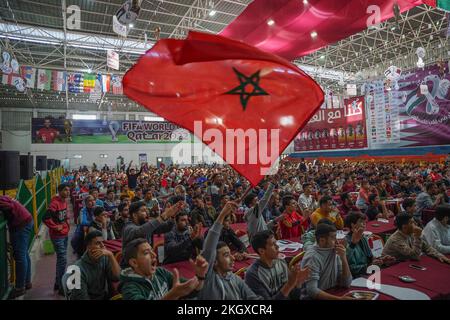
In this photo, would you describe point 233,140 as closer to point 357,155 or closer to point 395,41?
point 357,155

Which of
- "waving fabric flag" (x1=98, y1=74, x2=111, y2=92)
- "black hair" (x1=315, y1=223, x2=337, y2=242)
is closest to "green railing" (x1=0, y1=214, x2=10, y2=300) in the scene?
"black hair" (x1=315, y1=223, x2=337, y2=242)

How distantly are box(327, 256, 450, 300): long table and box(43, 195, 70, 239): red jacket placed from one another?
354 centimetres

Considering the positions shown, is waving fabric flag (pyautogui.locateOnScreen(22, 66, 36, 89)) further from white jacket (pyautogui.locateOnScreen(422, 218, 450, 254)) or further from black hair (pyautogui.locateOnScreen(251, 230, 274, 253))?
white jacket (pyautogui.locateOnScreen(422, 218, 450, 254))

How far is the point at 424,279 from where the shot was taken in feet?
8.88

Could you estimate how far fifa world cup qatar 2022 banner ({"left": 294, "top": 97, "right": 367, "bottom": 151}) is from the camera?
66.3 feet

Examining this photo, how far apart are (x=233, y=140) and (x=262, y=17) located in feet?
17.3

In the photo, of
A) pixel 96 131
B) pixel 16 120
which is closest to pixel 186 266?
pixel 96 131

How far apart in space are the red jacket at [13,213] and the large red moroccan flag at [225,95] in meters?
2.34

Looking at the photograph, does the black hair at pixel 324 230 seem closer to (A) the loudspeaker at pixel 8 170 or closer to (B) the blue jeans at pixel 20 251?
(B) the blue jeans at pixel 20 251

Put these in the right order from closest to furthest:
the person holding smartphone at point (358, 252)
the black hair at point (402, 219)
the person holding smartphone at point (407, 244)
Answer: the person holding smartphone at point (358, 252) < the person holding smartphone at point (407, 244) < the black hair at point (402, 219)

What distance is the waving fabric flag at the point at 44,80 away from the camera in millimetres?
14492

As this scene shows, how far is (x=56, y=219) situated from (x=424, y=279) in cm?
444

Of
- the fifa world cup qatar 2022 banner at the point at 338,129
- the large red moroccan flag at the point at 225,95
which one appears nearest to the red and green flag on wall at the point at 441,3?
the large red moroccan flag at the point at 225,95
